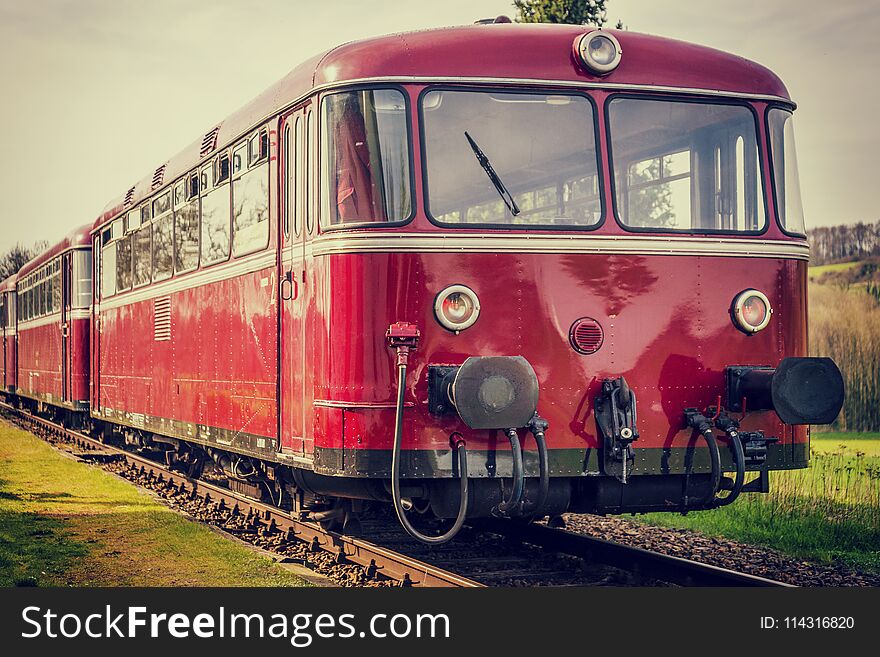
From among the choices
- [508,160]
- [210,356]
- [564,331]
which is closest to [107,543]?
[210,356]

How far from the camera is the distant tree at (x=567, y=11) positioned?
79.4 feet

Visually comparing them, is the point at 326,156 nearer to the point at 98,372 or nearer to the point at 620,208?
the point at 620,208

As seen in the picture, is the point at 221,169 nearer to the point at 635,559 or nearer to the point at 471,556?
the point at 471,556

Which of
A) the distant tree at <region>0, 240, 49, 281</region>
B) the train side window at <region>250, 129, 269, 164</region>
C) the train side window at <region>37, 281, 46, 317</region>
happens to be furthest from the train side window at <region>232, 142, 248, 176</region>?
the distant tree at <region>0, 240, 49, 281</region>

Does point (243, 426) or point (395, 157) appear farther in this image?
point (243, 426)

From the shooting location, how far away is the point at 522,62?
24.6 feet

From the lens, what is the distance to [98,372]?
54.7 ft

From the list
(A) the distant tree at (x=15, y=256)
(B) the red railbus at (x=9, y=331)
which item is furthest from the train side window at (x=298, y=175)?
(A) the distant tree at (x=15, y=256)

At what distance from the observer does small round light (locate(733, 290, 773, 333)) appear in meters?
7.71

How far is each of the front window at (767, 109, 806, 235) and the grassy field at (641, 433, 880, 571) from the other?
266cm

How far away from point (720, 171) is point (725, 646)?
3.27 metres

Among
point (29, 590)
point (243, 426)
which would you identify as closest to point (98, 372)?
point (243, 426)

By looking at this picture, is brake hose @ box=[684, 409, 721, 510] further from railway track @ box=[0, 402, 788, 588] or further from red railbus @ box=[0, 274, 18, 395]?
red railbus @ box=[0, 274, 18, 395]

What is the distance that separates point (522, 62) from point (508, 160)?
0.61 meters
